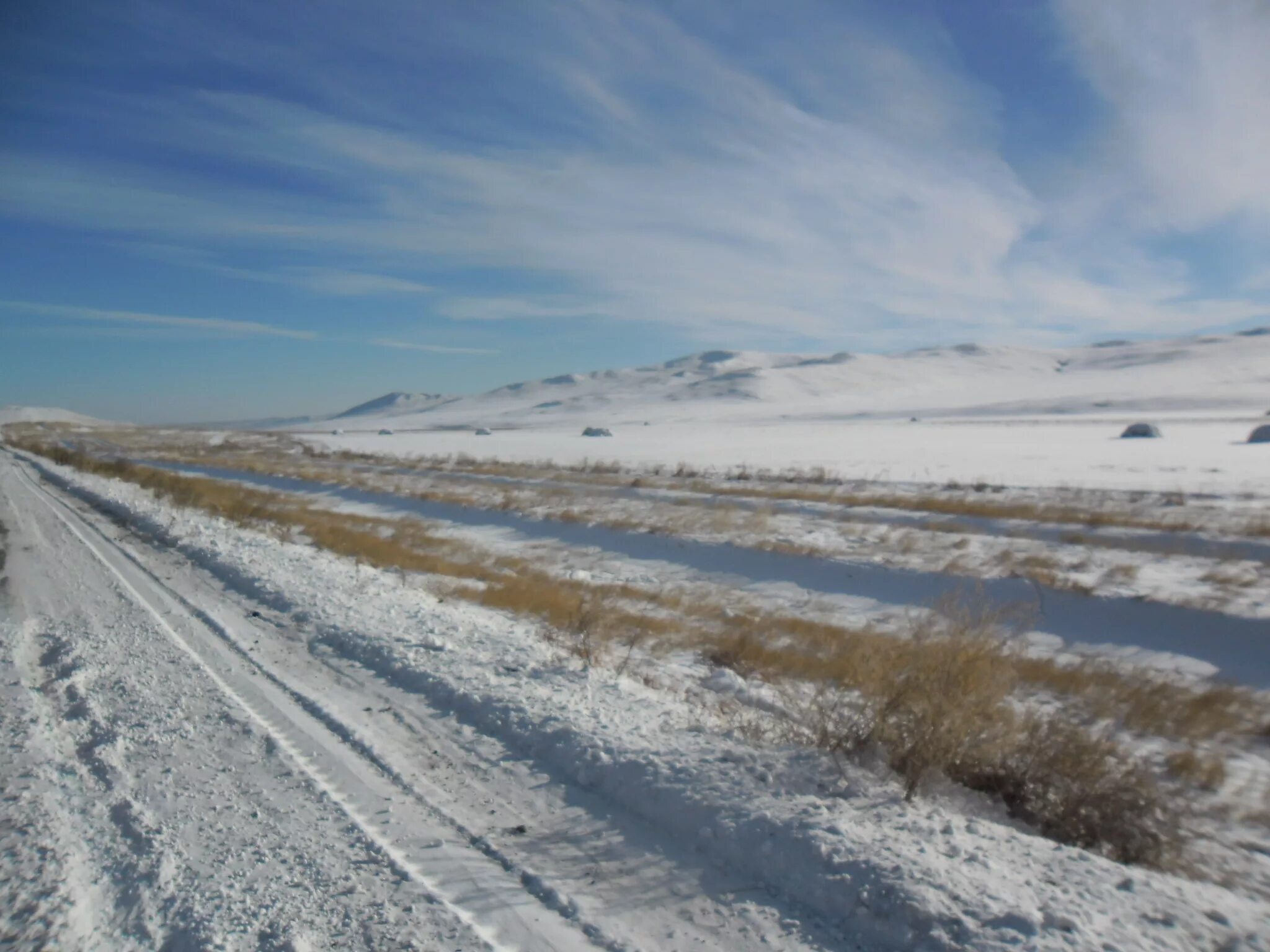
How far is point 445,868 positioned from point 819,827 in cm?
192

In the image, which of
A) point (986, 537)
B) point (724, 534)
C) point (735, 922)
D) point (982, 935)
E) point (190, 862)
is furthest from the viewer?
point (724, 534)

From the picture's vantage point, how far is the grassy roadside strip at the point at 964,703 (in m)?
4.57

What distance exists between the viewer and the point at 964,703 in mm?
4895

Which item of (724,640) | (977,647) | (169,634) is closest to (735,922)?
(977,647)

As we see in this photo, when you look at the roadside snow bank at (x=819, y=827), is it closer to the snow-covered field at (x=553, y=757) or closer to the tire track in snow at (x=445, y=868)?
the snow-covered field at (x=553, y=757)

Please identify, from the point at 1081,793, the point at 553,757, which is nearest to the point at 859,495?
the point at 1081,793

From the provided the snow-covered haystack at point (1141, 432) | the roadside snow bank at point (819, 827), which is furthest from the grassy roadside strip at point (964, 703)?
the snow-covered haystack at point (1141, 432)

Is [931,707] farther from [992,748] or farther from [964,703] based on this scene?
[992,748]

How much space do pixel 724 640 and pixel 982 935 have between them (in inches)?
228

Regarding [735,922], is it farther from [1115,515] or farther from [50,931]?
[1115,515]

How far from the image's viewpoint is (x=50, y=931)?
11.3 ft

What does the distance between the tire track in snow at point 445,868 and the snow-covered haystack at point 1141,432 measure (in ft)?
174

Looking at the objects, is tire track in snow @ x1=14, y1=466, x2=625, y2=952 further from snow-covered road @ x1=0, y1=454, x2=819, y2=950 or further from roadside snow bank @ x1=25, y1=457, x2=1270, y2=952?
roadside snow bank @ x1=25, y1=457, x2=1270, y2=952

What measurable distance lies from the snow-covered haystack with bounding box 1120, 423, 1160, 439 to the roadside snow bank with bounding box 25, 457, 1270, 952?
50.4m
